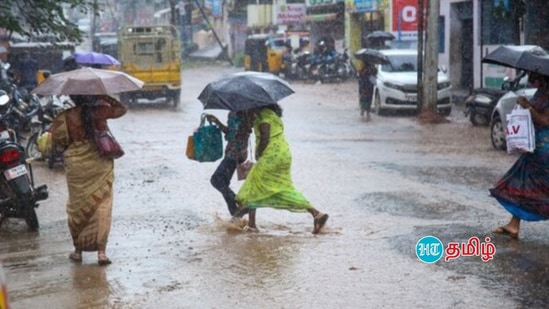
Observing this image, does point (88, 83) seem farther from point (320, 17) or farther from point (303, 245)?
point (320, 17)

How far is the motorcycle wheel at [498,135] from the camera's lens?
15375 millimetres

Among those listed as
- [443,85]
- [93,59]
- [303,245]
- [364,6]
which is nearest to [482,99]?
[443,85]

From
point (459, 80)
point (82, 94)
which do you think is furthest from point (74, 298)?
point (459, 80)

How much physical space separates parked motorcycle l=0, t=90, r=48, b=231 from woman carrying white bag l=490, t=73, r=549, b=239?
14.7 ft

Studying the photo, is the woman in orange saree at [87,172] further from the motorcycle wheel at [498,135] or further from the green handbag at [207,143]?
the motorcycle wheel at [498,135]

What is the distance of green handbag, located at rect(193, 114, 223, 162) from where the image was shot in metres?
9.05

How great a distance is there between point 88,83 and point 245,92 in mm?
1590

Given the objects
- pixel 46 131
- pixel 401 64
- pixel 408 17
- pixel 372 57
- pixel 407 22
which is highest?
pixel 408 17

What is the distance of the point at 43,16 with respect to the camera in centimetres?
1170

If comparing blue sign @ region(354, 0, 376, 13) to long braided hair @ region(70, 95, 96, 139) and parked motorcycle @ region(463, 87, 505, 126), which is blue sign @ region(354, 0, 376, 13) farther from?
long braided hair @ region(70, 95, 96, 139)

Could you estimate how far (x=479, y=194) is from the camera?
1094 cm

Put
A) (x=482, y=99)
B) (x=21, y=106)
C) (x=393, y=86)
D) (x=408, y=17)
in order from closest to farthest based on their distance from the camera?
(x=21, y=106)
(x=482, y=99)
(x=393, y=86)
(x=408, y=17)

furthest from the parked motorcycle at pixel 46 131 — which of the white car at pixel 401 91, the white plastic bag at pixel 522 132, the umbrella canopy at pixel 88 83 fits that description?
the white car at pixel 401 91

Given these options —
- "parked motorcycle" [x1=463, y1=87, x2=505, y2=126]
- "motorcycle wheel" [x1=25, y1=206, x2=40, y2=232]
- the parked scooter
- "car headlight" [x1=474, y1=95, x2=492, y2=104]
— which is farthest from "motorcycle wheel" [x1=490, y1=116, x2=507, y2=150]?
"motorcycle wheel" [x1=25, y1=206, x2=40, y2=232]
